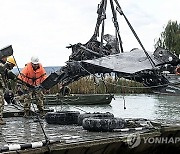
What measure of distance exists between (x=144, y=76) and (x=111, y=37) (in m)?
2.28

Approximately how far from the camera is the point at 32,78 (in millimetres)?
11281

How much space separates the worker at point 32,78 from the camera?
36.6 ft

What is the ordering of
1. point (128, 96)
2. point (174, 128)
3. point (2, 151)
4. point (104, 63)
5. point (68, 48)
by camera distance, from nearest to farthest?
point (2, 151) → point (174, 128) → point (104, 63) → point (68, 48) → point (128, 96)

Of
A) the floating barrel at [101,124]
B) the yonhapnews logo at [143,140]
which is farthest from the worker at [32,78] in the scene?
the yonhapnews logo at [143,140]

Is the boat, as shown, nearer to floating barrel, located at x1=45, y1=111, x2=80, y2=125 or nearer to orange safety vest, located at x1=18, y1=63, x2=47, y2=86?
orange safety vest, located at x1=18, y1=63, x2=47, y2=86

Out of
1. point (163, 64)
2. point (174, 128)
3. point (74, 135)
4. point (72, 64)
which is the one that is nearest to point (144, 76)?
point (163, 64)

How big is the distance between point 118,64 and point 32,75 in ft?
7.23

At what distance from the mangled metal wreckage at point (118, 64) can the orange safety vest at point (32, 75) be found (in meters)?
0.16

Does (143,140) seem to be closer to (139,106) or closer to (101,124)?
(101,124)

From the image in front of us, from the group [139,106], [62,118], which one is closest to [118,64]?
[62,118]

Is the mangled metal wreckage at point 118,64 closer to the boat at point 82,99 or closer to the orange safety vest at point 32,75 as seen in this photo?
the orange safety vest at point 32,75

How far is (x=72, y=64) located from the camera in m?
12.1

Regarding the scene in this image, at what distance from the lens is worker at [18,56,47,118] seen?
11164 mm

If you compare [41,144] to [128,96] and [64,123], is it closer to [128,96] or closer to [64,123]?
[64,123]
